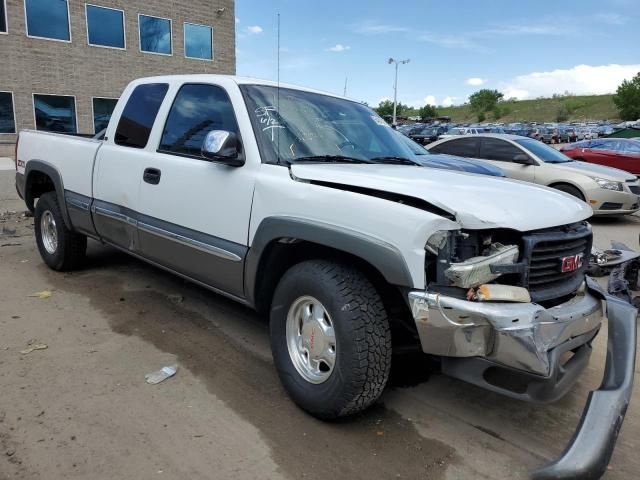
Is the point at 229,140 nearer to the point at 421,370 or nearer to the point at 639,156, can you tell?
the point at 421,370

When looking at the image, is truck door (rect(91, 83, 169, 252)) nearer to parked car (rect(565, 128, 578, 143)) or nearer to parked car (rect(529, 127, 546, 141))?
parked car (rect(529, 127, 546, 141))

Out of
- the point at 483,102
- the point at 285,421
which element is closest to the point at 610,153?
the point at 285,421

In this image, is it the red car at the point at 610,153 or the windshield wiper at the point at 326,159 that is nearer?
the windshield wiper at the point at 326,159

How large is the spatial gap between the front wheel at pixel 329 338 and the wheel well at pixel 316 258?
0.09 metres

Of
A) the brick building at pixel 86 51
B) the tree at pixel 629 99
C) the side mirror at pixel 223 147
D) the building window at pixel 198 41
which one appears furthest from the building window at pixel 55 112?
the tree at pixel 629 99

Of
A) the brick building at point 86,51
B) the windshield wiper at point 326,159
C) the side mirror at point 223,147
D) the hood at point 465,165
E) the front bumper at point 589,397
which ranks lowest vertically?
the front bumper at point 589,397

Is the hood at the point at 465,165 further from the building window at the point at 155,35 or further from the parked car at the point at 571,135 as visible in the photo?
the parked car at the point at 571,135

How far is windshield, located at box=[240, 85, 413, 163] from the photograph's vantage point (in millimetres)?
3349

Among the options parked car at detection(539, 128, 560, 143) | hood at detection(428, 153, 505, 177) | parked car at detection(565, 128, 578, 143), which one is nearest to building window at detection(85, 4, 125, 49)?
hood at detection(428, 153, 505, 177)

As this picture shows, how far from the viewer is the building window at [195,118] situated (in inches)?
142

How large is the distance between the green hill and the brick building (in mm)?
81824

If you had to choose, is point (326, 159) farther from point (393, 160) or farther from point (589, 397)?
point (589, 397)

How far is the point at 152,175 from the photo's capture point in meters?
3.97

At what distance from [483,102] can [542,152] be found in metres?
103
